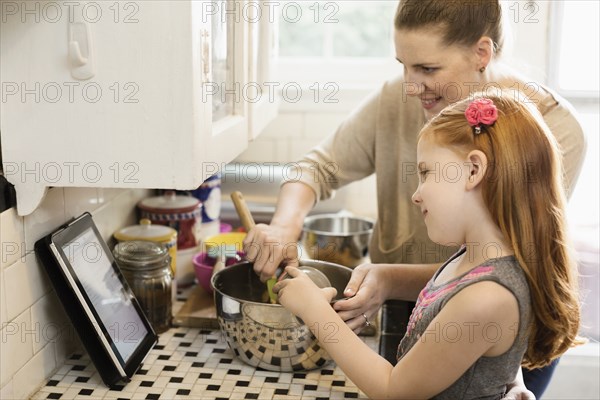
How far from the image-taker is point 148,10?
1.18m

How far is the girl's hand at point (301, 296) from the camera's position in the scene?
1.30 meters

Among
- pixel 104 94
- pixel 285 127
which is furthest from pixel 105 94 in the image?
pixel 285 127

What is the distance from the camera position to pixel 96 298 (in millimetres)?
1441

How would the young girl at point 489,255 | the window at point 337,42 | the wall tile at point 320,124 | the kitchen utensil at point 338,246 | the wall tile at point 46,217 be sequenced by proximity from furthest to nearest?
the window at point 337,42
the wall tile at point 320,124
the kitchen utensil at point 338,246
the wall tile at point 46,217
the young girl at point 489,255

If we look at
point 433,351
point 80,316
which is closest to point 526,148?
point 433,351

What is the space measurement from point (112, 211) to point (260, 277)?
47 cm

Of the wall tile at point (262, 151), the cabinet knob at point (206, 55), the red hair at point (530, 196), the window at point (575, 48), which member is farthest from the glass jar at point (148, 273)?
the window at point (575, 48)

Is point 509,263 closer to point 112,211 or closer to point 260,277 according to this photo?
point 260,277

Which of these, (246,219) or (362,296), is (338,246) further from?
(362,296)

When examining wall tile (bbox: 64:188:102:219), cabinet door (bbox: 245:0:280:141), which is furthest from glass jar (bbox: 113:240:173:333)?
cabinet door (bbox: 245:0:280:141)

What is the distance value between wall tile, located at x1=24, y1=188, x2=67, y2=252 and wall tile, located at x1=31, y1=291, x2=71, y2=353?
5.1 inches

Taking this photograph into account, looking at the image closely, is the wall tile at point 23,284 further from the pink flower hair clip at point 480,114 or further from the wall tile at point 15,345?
the pink flower hair clip at point 480,114

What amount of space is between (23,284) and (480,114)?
86 cm

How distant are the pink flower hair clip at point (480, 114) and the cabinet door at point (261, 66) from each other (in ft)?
2.33
